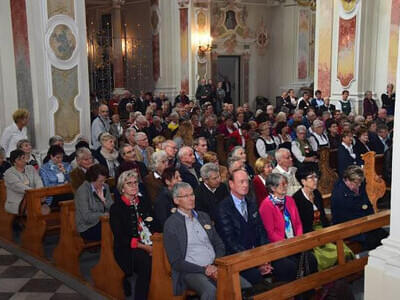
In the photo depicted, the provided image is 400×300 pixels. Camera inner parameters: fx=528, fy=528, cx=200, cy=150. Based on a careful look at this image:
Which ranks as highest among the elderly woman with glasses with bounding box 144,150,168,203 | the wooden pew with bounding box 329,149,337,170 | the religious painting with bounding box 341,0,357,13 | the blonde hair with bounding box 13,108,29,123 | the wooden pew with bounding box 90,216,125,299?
the religious painting with bounding box 341,0,357,13

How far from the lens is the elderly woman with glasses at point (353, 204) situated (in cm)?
506

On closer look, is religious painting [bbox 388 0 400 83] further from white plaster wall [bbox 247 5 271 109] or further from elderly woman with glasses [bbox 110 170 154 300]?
elderly woman with glasses [bbox 110 170 154 300]

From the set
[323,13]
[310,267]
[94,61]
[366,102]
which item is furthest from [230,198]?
[94,61]

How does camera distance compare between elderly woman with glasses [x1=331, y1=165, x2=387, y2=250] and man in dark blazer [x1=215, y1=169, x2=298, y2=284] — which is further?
elderly woman with glasses [x1=331, y1=165, x2=387, y2=250]

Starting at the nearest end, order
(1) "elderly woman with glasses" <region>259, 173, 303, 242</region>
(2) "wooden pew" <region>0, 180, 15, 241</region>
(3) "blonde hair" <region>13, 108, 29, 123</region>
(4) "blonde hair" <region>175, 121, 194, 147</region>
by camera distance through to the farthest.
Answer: (1) "elderly woman with glasses" <region>259, 173, 303, 242</region>
(2) "wooden pew" <region>0, 180, 15, 241</region>
(3) "blonde hair" <region>13, 108, 29, 123</region>
(4) "blonde hair" <region>175, 121, 194, 147</region>

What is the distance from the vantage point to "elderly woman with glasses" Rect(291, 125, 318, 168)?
7.77 metres

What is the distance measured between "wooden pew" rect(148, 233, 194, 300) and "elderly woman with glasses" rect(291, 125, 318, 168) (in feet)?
13.4

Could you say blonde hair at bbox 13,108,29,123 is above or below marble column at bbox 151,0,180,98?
below

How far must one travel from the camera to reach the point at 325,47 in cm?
1373

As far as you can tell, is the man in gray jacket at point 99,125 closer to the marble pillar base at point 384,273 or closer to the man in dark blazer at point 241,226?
the man in dark blazer at point 241,226

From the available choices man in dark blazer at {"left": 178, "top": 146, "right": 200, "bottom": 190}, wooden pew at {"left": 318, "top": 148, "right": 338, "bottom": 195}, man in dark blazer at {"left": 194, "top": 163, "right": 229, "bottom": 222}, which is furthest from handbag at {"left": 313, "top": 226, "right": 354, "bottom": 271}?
wooden pew at {"left": 318, "top": 148, "right": 338, "bottom": 195}

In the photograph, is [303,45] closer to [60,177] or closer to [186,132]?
[186,132]

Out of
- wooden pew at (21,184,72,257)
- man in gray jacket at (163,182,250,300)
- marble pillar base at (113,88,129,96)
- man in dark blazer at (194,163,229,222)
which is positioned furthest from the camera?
marble pillar base at (113,88,129,96)

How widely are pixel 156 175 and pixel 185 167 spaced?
0.39 meters
